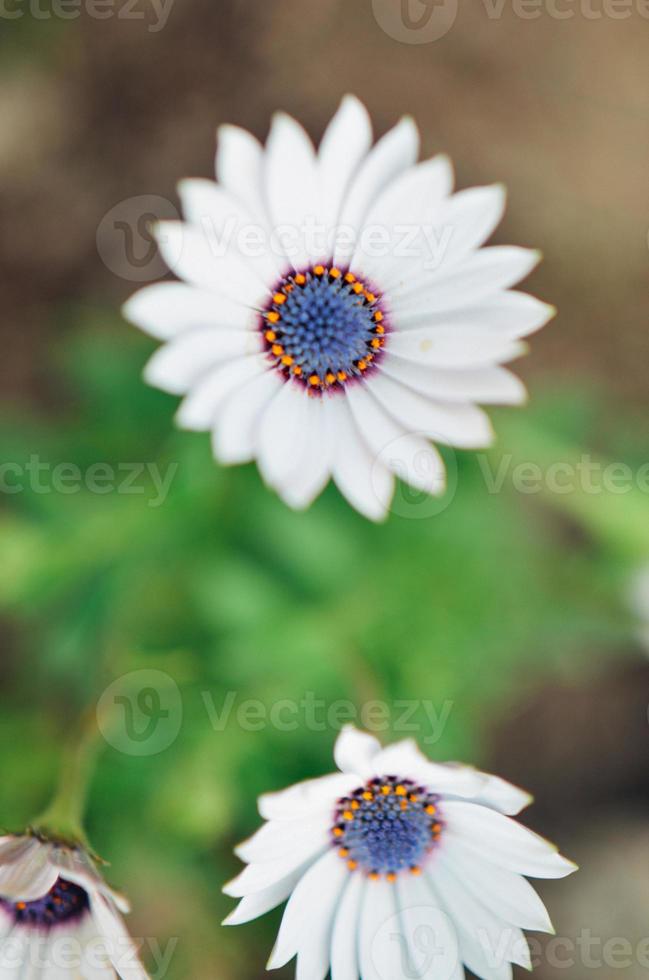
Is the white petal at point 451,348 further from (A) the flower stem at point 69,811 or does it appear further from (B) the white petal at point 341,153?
(A) the flower stem at point 69,811

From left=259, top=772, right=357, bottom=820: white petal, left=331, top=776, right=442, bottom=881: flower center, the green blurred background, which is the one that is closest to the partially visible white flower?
the green blurred background

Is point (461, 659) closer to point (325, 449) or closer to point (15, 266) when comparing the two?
point (325, 449)

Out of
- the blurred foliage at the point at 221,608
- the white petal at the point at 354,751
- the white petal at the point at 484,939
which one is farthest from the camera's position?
the blurred foliage at the point at 221,608

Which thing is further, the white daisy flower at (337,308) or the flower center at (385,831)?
the flower center at (385,831)

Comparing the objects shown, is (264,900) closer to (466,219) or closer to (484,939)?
(484,939)

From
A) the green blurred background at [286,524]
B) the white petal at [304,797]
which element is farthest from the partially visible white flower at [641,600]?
the white petal at [304,797]

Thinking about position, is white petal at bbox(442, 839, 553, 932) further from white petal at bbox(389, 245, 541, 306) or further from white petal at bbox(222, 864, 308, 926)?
white petal at bbox(389, 245, 541, 306)

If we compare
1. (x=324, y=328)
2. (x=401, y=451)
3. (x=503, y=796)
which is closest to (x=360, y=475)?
(x=401, y=451)
